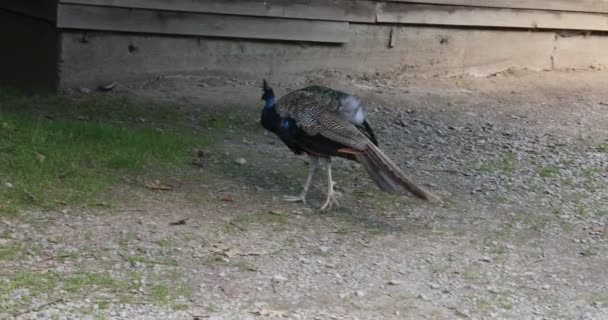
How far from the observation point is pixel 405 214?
6.23 metres

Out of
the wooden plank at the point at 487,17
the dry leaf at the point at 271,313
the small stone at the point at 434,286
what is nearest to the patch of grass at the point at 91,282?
the dry leaf at the point at 271,313

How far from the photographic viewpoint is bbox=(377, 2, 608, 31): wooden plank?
33.9 ft

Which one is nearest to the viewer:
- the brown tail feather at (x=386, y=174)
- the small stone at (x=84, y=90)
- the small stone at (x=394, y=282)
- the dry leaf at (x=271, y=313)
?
the dry leaf at (x=271, y=313)

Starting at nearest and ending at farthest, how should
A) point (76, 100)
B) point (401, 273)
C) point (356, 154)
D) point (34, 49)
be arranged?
1. point (401, 273)
2. point (356, 154)
3. point (76, 100)
4. point (34, 49)

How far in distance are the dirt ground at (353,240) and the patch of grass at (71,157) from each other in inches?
10.2

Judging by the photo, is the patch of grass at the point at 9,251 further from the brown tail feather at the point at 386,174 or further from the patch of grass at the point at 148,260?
the brown tail feather at the point at 386,174

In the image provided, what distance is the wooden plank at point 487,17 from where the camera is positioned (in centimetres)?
1034

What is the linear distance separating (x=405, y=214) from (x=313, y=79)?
4.12 meters

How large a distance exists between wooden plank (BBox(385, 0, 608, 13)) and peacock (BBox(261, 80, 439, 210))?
15.0ft

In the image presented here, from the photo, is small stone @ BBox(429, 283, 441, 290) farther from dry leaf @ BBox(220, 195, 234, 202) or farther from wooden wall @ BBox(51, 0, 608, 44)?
→ wooden wall @ BBox(51, 0, 608, 44)

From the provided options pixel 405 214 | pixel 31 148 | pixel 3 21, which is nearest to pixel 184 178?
pixel 31 148

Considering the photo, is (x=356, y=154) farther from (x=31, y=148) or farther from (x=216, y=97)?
(x=216, y=97)

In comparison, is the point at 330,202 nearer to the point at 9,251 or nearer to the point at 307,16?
the point at 9,251

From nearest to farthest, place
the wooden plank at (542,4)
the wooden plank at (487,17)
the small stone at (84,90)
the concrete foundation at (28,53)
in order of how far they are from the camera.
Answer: the small stone at (84,90), the concrete foundation at (28,53), the wooden plank at (487,17), the wooden plank at (542,4)
